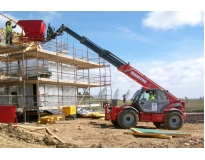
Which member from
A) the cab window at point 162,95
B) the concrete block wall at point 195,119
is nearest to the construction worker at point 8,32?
the cab window at point 162,95

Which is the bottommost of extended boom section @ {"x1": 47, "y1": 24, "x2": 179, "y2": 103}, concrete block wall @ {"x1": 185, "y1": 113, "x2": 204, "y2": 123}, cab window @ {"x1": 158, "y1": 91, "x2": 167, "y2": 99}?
concrete block wall @ {"x1": 185, "y1": 113, "x2": 204, "y2": 123}

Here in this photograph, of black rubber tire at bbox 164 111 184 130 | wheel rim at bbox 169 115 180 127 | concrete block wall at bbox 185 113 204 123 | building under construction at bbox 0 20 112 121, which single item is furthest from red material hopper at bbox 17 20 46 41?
concrete block wall at bbox 185 113 204 123

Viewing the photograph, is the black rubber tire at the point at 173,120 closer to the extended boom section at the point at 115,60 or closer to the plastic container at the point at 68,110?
the extended boom section at the point at 115,60

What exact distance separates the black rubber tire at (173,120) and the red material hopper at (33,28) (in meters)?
9.78

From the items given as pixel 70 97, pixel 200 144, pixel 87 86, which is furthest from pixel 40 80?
pixel 200 144

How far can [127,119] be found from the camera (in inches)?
517

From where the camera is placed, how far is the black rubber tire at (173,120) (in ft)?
43.3

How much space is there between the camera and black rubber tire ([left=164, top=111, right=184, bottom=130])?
13211mm

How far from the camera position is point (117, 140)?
9.44m

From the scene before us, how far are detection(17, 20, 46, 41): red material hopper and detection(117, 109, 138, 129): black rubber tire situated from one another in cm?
815

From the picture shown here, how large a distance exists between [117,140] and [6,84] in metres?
12.2

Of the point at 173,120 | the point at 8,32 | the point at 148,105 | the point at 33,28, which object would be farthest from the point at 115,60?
the point at 8,32

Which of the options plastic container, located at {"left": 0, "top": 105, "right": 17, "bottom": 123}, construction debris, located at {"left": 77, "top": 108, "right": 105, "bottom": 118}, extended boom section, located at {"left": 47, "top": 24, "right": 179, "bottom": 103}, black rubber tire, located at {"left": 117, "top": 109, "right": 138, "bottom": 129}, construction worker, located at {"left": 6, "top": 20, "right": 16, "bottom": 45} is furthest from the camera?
construction debris, located at {"left": 77, "top": 108, "right": 105, "bottom": 118}

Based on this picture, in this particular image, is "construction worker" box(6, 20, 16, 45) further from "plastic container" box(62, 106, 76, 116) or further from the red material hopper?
"plastic container" box(62, 106, 76, 116)
